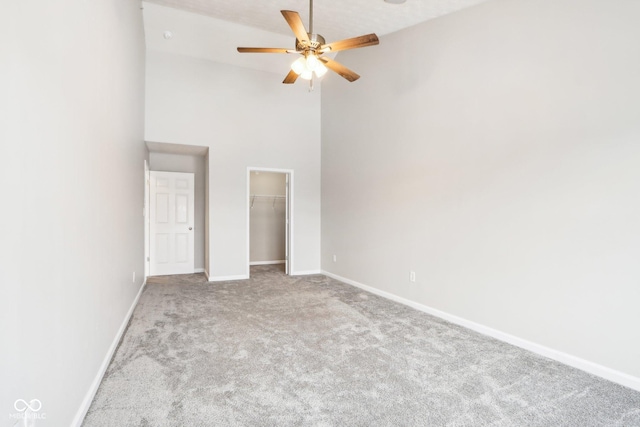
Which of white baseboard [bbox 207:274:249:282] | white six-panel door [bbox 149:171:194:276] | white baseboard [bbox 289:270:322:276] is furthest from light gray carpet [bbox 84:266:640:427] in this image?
white six-panel door [bbox 149:171:194:276]

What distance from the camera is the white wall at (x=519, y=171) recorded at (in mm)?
2371

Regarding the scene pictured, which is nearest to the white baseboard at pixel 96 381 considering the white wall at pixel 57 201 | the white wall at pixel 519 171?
the white wall at pixel 57 201

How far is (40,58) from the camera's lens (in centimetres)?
130

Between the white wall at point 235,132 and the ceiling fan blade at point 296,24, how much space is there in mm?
3075

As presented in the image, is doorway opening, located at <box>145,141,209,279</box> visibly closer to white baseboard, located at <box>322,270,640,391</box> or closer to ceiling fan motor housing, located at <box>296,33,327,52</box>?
ceiling fan motor housing, located at <box>296,33,327,52</box>

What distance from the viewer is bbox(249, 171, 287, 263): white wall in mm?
7543

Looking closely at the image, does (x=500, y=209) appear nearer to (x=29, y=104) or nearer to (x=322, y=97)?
(x=29, y=104)

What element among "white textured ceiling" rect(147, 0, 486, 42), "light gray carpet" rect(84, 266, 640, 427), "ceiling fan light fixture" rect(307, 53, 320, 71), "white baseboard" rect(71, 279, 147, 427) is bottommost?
"light gray carpet" rect(84, 266, 640, 427)

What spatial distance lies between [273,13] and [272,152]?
2268 millimetres

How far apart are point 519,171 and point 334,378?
240 centimetres

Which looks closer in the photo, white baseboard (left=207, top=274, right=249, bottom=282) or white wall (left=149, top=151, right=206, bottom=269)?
white baseboard (left=207, top=274, right=249, bottom=282)

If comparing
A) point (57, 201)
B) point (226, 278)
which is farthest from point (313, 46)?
point (226, 278)

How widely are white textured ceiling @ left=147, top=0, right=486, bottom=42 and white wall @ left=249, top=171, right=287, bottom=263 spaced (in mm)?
3469

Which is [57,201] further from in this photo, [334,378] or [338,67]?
[338,67]
